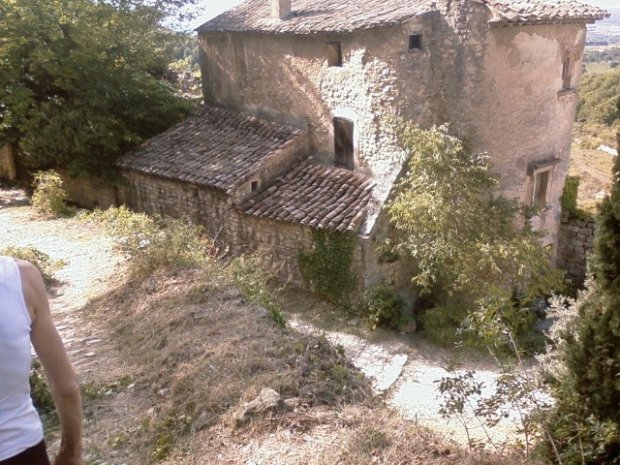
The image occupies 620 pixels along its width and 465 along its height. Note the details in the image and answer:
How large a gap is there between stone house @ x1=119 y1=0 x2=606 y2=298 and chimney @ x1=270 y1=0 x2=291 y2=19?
0.10ft

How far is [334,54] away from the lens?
14.0 meters

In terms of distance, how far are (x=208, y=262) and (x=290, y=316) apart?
4372 mm

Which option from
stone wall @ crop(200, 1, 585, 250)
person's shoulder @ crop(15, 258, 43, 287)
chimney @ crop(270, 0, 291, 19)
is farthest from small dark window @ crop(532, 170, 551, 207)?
person's shoulder @ crop(15, 258, 43, 287)

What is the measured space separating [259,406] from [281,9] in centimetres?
1245

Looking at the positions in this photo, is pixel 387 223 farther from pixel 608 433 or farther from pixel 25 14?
Result: pixel 25 14

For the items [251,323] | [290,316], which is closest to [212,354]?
[251,323]

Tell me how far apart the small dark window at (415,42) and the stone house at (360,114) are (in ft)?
0.08

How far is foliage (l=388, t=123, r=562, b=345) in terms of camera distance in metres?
11.5

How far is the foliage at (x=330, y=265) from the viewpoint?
12891 millimetres

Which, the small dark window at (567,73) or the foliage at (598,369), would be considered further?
the small dark window at (567,73)

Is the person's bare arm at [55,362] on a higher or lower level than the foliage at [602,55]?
higher

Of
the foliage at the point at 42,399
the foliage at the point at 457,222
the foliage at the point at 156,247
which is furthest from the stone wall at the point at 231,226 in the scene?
the foliage at the point at 42,399

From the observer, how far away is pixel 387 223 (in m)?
12.8

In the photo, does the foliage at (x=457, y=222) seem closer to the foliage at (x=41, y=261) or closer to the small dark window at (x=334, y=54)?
the small dark window at (x=334, y=54)
